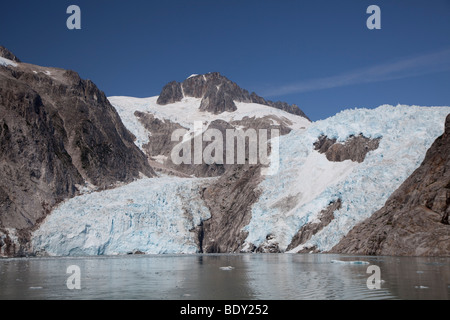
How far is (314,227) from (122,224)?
25.1 meters

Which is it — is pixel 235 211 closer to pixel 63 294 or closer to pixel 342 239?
pixel 342 239

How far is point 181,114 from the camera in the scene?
589 ft

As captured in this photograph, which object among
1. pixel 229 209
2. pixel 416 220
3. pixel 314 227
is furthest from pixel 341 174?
pixel 416 220

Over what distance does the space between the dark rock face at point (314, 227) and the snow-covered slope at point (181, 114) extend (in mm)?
97641

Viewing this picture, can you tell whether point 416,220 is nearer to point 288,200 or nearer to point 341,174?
point 341,174

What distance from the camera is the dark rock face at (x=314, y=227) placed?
54281 millimetres

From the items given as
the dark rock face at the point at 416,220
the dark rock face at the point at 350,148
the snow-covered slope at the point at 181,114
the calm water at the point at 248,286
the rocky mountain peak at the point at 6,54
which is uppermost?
the rocky mountain peak at the point at 6,54

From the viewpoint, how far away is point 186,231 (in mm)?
68125

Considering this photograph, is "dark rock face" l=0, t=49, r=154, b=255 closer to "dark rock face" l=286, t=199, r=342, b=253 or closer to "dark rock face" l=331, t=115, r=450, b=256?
"dark rock face" l=286, t=199, r=342, b=253

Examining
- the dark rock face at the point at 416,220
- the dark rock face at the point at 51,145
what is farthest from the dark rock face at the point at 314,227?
the dark rock face at the point at 51,145

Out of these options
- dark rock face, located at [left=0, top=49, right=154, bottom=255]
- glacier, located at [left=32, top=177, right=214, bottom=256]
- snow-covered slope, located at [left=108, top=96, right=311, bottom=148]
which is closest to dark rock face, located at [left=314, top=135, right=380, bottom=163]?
glacier, located at [left=32, top=177, right=214, bottom=256]

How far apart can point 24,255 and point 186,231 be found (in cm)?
2079

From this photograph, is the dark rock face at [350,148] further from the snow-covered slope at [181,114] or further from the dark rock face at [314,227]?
the snow-covered slope at [181,114]

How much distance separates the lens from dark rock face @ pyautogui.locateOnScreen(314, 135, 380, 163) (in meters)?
63.0
